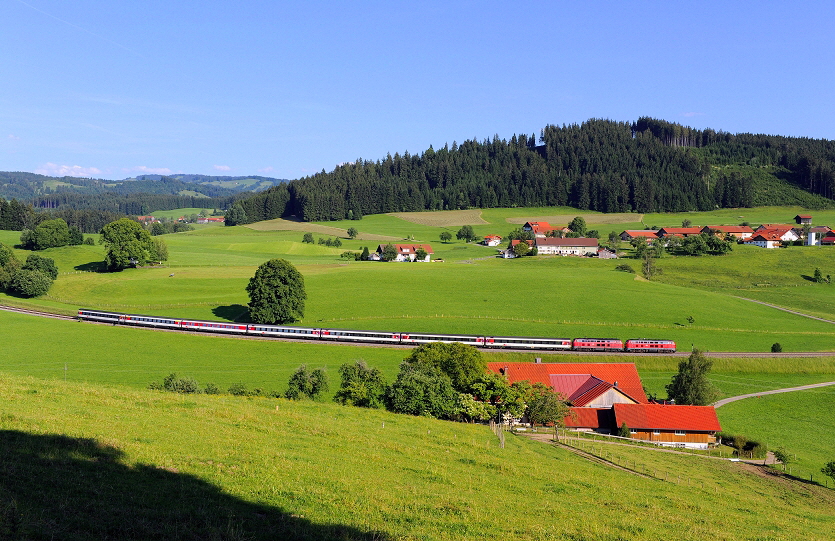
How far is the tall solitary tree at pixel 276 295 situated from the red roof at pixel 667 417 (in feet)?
145

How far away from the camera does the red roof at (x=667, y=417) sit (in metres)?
46.8

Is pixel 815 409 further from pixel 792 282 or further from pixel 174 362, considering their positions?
pixel 792 282

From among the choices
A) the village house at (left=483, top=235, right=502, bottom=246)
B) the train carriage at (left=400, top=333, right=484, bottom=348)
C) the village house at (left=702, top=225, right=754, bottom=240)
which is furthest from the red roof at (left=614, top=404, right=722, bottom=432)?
the village house at (left=483, top=235, right=502, bottom=246)

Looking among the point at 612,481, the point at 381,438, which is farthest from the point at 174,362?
the point at 612,481

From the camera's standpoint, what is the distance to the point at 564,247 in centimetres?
15225

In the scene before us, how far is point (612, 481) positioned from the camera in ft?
86.7

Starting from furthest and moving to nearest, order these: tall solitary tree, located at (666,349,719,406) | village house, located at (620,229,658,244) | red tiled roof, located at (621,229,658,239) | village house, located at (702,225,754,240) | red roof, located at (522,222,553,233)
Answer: red roof, located at (522,222,553,233) < red tiled roof, located at (621,229,658,239) < village house, located at (620,229,658,244) < village house, located at (702,225,754,240) < tall solitary tree, located at (666,349,719,406)

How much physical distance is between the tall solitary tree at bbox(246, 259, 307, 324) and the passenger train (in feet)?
10.3

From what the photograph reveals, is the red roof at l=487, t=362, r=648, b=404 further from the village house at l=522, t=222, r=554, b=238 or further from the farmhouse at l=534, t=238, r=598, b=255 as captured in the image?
the village house at l=522, t=222, r=554, b=238

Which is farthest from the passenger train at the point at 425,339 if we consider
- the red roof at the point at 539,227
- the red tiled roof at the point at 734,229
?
the red roof at the point at 539,227

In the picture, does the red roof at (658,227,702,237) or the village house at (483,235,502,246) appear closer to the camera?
the red roof at (658,227,702,237)

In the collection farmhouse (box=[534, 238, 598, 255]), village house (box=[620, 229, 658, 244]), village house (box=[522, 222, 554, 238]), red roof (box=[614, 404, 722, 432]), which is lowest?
red roof (box=[614, 404, 722, 432])

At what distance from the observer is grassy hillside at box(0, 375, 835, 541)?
47.5 ft

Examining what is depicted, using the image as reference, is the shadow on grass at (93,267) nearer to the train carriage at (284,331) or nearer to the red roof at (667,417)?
the train carriage at (284,331)
